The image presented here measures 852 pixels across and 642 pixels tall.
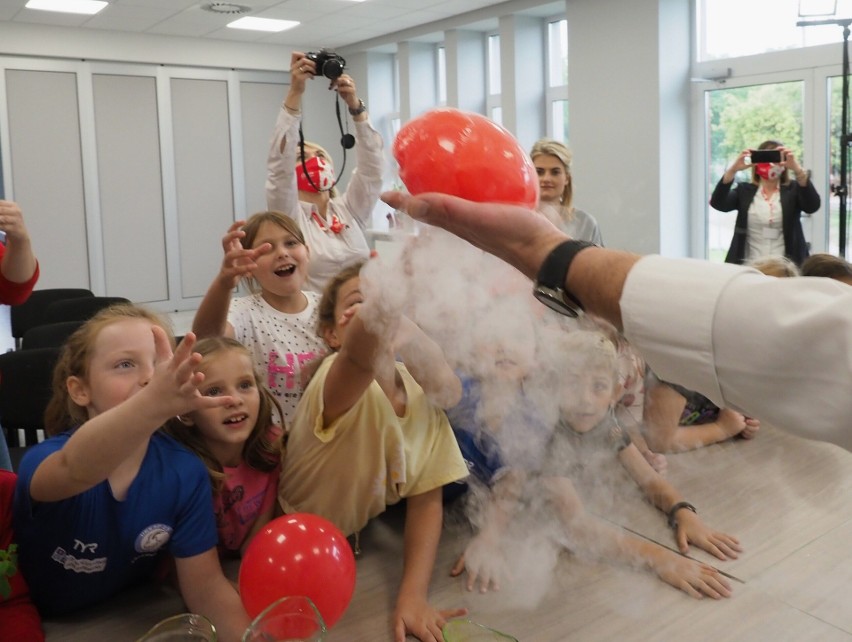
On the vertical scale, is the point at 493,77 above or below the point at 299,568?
above

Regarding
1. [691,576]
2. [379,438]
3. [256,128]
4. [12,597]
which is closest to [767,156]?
[691,576]

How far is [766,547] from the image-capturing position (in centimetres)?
143

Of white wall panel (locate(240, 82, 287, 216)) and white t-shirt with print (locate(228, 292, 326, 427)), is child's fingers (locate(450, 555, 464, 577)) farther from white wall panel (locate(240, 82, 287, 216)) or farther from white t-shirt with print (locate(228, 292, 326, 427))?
white wall panel (locate(240, 82, 287, 216))

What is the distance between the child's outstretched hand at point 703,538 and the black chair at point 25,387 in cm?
191

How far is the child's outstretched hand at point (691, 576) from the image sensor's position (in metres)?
1.28

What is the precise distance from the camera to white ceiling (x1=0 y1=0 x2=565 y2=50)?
22.5ft

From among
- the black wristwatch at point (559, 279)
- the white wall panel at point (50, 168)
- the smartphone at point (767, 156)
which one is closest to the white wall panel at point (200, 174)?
the white wall panel at point (50, 168)

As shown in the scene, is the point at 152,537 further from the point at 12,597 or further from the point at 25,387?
the point at 25,387

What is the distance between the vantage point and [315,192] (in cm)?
270

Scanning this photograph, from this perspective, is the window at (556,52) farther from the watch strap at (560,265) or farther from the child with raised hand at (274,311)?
the watch strap at (560,265)

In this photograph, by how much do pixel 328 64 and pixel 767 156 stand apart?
3045 mm

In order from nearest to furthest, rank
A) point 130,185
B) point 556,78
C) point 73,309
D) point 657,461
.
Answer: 1. point 657,461
2. point 73,309
3. point 556,78
4. point 130,185

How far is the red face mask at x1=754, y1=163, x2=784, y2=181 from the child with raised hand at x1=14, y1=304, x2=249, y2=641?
4.02 m

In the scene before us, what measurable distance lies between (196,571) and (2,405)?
1.38 metres
